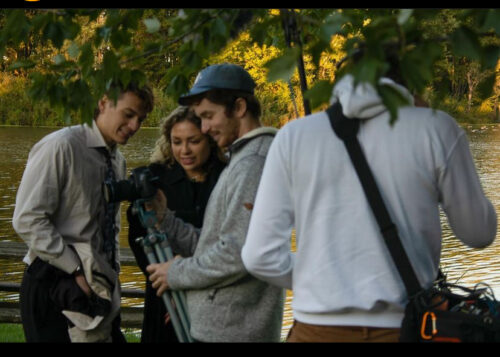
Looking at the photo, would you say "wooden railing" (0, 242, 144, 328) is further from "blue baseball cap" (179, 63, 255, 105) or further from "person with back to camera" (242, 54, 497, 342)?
"person with back to camera" (242, 54, 497, 342)

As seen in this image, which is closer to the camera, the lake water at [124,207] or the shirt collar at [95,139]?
the shirt collar at [95,139]

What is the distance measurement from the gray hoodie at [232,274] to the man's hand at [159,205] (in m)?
0.43

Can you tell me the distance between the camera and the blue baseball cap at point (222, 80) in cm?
329

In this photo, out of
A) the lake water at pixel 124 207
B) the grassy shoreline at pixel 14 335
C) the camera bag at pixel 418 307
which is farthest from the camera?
the lake water at pixel 124 207

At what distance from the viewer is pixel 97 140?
3.94 m

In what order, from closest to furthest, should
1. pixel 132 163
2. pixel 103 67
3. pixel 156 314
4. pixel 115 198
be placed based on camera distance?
pixel 103 67, pixel 115 198, pixel 156 314, pixel 132 163

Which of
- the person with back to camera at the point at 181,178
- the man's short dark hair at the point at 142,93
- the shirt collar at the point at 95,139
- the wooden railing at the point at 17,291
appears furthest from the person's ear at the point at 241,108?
the wooden railing at the point at 17,291

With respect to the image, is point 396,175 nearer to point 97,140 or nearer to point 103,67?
point 103,67

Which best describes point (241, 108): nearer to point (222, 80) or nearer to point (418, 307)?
point (222, 80)

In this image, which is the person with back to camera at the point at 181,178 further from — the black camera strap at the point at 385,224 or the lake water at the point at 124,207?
the lake water at the point at 124,207

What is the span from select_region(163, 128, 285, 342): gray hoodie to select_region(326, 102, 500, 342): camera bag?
2.16 ft

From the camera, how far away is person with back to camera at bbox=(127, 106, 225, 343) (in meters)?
3.81

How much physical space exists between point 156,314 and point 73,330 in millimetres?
429
